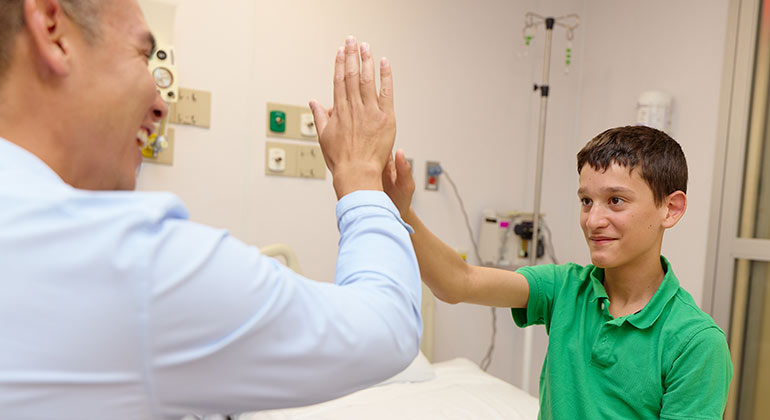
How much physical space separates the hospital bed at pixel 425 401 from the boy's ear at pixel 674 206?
1144 millimetres

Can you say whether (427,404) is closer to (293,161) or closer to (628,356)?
(628,356)

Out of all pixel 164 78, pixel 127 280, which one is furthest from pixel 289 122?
pixel 127 280

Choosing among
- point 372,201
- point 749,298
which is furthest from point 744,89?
point 372,201

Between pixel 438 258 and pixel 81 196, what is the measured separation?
2.81 feet

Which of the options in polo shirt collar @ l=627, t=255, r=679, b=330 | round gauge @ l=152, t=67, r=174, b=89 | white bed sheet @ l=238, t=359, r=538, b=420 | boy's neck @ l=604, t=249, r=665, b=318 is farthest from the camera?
round gauge @ l=152, t=67, r=174, b=89

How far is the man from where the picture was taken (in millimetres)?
487

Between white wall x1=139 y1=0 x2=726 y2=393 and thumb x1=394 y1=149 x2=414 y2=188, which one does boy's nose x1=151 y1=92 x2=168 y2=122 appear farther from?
white wall x1=139 y1=0 x2=726 y2=393

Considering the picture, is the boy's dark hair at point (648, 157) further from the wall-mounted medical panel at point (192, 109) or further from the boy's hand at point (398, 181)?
the wall-mounted medical panel at point (192, 109)

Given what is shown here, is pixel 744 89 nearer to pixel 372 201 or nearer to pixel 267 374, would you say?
pixel 372 201

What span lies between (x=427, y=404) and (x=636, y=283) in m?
1.17

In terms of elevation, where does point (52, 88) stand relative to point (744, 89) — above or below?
below

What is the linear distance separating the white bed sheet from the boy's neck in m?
1.01

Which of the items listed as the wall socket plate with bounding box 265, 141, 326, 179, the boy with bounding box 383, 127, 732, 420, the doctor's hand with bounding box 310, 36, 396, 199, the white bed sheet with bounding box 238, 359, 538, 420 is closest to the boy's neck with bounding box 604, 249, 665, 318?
the boy with bounding box 383, 127, 732, 420

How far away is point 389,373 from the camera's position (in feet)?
2.17
